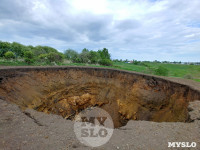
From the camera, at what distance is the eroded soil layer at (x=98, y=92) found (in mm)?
9781

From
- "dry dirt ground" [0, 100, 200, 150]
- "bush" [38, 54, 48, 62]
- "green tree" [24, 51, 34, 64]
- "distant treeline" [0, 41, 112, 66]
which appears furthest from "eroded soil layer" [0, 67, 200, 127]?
"bush" [38, 54, 48, 62]

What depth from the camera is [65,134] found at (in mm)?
3703

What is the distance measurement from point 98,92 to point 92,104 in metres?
1.99

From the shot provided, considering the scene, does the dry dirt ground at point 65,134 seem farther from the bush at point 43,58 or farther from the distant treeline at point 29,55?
the bush at point 43,58

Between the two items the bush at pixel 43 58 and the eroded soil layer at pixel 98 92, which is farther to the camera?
the bush at pixel 43 58

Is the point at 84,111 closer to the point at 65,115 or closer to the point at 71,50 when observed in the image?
the point at 65,115

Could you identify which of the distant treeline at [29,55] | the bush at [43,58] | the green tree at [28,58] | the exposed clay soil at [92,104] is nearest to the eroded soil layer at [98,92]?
the exposed clay soil at [92,104]

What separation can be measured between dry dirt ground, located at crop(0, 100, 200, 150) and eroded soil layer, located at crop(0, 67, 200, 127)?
4.78 m

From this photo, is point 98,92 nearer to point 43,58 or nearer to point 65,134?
point 65,134

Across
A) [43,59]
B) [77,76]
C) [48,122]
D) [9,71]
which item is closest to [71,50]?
[43,59]

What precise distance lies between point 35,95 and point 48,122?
7.56 m

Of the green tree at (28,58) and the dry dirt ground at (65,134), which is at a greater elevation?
the green tree at (28,58)

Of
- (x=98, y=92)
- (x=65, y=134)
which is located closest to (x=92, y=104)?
(x=98, y=92)

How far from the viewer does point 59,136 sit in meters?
3.55
